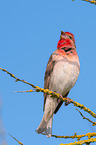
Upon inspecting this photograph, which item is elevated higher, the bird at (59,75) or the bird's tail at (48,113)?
the bird at (59,75)

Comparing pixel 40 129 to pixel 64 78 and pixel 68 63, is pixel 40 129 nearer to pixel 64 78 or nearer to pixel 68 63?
pixel 64 78

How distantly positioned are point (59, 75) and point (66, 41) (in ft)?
4.14

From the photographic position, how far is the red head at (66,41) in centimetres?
652

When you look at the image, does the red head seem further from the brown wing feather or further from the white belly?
the white belly

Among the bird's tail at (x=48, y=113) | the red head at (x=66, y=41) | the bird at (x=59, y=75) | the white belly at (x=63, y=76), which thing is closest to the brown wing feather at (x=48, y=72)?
the bird at (x=59, y=75)

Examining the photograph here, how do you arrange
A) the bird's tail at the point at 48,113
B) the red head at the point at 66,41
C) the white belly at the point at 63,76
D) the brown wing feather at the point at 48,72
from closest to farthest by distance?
the white belly at the point at 63,76
the bird's tail at the point at 48,113
the brown wing feather at the point at 48,72
the red head at the point at 66,41

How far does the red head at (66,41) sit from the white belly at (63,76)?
0.82 m

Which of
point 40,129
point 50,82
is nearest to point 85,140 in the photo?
point 40,129

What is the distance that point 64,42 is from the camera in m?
6.61

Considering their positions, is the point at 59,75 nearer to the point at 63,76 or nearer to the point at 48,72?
the point at 63,76

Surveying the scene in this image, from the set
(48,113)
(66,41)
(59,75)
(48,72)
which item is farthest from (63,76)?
(66,41)

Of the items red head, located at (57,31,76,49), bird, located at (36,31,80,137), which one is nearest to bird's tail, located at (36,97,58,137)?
bird, located at (36,31,80,137)

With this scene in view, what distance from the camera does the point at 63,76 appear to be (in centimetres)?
584

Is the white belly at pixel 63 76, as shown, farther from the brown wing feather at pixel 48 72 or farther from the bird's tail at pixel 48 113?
the bird's tail at pixel 48 113
